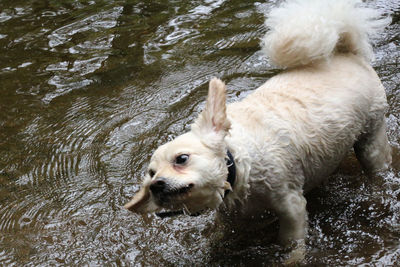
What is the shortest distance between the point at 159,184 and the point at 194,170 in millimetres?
242

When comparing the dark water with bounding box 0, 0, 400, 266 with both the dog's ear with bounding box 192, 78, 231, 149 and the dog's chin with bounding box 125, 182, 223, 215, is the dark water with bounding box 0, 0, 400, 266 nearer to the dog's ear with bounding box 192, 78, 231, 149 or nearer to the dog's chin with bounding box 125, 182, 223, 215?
the dog's chin with bounding box 125, 182, 223, 215

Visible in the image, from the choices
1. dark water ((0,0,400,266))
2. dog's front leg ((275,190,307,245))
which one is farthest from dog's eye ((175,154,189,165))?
dark water ((0,0,400,266))

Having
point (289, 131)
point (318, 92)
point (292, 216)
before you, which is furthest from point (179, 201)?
point (318, 92)

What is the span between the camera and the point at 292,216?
12.2 feet

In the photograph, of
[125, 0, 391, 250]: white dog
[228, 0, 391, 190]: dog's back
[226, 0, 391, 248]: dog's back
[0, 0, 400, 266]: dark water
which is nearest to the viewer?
[125, 0, 391, 250]: white dog

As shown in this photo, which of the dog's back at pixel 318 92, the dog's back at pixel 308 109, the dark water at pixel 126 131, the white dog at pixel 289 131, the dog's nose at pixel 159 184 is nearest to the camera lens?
the dog's nose at pixel 159 184

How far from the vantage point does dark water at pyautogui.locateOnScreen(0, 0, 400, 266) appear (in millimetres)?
4148

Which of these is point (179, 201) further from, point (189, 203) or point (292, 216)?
point (292, 216)

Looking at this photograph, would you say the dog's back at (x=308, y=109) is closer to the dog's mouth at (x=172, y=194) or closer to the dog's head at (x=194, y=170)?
the dog's head at (x=194, y=170)

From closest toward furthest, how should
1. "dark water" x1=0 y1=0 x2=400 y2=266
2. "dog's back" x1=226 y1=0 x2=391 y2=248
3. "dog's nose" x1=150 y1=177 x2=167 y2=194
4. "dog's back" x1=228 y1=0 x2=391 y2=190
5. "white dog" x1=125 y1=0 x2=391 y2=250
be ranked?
"dog's nose" x1=150 y1=177 x2=167 y2=194 < "white dog" x1=125 y1=0 x2=391 y2=250 < "dog's back" x1=226 y1=0 x2=391 y2=248 < "dog's back" x1=228 y1=0 x2=391 y2=190 < "dark water" x1=0 y1=0 x2=400 y2=266

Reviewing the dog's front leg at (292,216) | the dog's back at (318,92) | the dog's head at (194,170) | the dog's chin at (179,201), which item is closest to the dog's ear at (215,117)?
the dog's head at (194,170)

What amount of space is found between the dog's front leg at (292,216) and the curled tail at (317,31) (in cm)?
129

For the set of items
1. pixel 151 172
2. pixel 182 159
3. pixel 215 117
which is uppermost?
pixel 215 117

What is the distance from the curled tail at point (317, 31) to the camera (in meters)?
4.20
